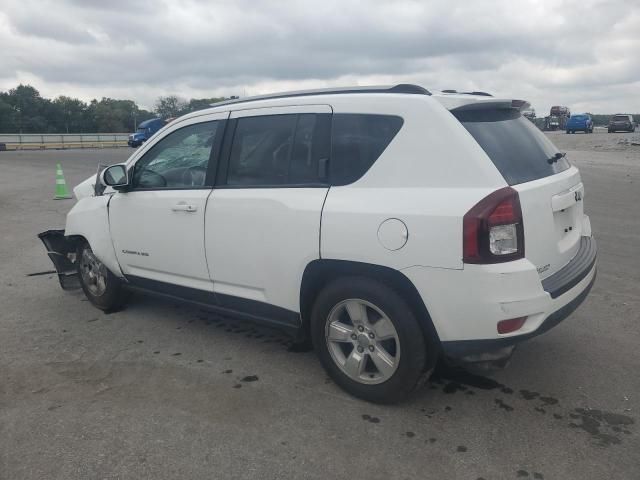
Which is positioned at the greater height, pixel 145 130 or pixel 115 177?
pixel 145 130

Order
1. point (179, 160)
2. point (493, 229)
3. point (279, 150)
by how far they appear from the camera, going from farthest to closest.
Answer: point (179, 160)
point (279, 150)
point (493, 229)

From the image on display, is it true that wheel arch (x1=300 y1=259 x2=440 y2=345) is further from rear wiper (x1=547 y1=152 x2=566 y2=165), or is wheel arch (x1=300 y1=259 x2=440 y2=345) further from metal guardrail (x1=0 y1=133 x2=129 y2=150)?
metal guardrail (x1=0 y1=133 x2=129 y2=150)

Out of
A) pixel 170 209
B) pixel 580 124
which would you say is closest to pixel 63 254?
pixel 170 209

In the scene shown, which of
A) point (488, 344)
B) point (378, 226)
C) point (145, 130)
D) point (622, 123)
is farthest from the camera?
point (622, 123)

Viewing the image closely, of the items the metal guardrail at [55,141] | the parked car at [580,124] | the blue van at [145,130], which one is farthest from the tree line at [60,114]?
the parked car at [580,124]

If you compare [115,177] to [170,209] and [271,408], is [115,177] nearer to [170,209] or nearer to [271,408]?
[170,209]

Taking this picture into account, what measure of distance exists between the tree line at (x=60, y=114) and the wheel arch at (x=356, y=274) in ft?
246

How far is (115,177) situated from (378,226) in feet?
8.56

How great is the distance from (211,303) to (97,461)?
4.90ft

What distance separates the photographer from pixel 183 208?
410 cm

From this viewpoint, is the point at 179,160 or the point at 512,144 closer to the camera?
the point at 512,144

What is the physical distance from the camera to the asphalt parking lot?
2799 millimetres

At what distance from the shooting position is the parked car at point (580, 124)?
153ft

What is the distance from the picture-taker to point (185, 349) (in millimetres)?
4305
